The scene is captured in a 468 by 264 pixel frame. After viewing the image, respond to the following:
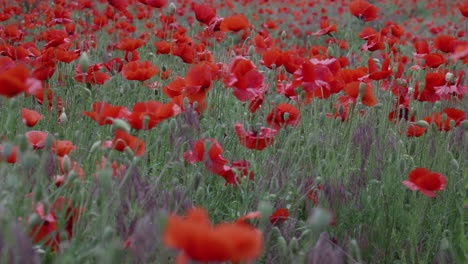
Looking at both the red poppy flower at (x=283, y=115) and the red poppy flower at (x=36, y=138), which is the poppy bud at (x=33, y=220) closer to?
the red poppy flower at (x=36, y=138)

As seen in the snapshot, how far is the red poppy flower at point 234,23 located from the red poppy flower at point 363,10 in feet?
2.62

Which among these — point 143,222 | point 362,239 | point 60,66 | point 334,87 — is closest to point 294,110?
point 334,87

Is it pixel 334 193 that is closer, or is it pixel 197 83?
pixel 334 193

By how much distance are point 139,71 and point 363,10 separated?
5.32ft

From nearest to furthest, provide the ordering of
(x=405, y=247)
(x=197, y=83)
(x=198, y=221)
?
(x=198, y=221) → (x=405, y=247) → (x=197, y=83)

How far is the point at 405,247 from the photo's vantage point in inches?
70.1

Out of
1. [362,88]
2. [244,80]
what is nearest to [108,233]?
[244,80]

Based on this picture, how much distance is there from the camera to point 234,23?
2709mm

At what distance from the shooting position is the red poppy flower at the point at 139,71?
84.2 inches

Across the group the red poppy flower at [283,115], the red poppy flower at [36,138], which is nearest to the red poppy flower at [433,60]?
the red poppy flower at [283,115]

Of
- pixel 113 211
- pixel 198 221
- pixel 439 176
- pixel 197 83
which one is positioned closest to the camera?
pixel 198 221

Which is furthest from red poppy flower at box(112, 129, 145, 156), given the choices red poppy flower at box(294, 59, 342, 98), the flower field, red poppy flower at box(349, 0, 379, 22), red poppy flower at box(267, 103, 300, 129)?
red poppy flower at box(349, 0, 379, 22)

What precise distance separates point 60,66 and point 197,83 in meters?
1.26

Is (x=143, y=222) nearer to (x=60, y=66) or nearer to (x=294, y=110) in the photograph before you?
(x=294, y=110)
